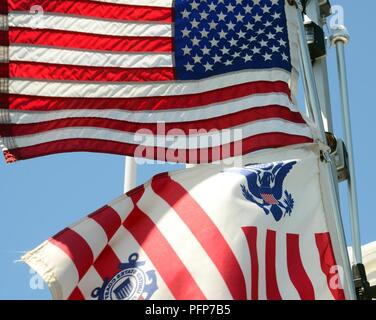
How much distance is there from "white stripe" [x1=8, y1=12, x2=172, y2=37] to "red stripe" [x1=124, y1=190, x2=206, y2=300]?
57.2 inches

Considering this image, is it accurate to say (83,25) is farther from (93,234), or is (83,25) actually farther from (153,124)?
(93,234)

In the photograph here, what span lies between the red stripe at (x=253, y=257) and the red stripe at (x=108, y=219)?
83 cm

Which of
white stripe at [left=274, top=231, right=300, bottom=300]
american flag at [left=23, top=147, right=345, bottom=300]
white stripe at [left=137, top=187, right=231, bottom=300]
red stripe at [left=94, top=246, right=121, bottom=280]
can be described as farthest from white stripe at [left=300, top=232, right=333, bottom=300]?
red stripe at [left=94, top=246, right=121, bottom=280]

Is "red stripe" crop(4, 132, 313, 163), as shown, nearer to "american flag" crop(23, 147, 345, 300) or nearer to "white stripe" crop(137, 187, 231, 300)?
"american flag" crop(23, 147, 345, 300)

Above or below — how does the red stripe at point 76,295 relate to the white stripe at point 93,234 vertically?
below

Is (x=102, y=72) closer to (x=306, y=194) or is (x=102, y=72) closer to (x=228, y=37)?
(x=228, y=37)

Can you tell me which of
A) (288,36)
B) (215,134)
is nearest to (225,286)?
(215,134)

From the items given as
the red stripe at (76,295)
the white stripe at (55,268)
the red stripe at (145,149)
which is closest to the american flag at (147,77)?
the red stripe at (145,149)

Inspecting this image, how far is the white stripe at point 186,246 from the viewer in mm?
7523

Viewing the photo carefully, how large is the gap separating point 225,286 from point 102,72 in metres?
2.01

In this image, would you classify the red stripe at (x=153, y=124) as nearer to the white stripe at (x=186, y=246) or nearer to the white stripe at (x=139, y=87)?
the white stripe at (x=139, y=87)

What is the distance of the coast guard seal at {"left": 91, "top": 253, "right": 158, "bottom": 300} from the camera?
7629mm

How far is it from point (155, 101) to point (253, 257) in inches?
61.0

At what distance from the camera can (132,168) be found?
10336mm
